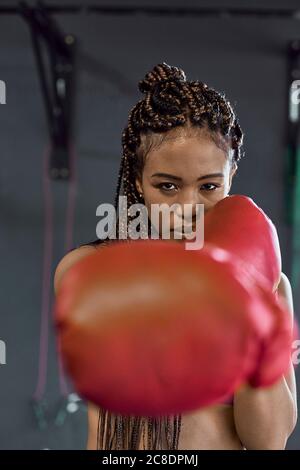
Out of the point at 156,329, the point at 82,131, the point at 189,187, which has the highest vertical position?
the point at 82,131

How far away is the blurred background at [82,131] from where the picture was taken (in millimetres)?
2328

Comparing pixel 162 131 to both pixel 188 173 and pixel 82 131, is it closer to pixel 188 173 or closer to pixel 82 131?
pixel 188 173

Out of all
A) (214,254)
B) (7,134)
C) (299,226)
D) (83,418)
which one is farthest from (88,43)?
(214,254)

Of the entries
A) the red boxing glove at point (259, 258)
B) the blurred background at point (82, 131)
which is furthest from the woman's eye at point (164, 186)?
the blurred background at point (82, 131)

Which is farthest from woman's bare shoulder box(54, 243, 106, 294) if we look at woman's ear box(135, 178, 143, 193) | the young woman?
woman's ear box(135, 178, 143, 193)

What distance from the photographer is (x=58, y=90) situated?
2326 mm

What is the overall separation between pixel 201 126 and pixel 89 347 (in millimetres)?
419

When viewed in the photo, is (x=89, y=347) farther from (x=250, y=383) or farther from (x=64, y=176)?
(x=64, y=176)

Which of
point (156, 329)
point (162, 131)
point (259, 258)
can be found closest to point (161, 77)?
point (162, 131)

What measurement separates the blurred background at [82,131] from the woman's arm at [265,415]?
5.46 ft

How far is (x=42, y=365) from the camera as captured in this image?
2.33 metres

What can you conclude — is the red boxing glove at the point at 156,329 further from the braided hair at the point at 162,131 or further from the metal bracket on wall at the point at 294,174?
the metal bracket on wall at the point at 294,174

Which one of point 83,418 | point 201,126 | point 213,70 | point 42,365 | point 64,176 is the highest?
point 213,70

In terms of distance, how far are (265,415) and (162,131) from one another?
0.35m
